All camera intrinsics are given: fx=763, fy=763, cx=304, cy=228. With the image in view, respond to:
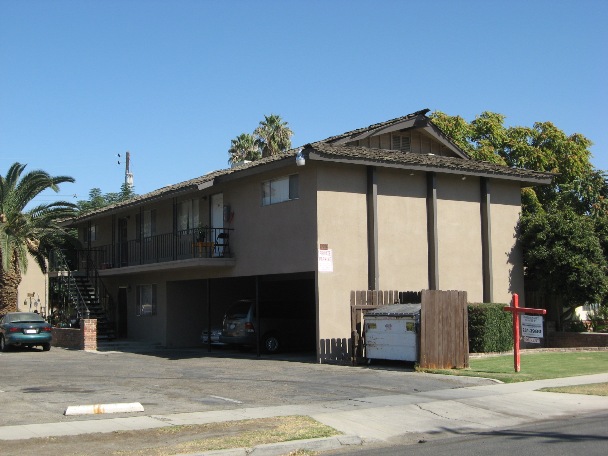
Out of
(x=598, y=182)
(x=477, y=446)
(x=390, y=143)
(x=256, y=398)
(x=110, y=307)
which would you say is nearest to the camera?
(x=477, y=446)

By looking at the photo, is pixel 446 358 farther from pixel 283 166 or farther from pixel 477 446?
pixel 477 446

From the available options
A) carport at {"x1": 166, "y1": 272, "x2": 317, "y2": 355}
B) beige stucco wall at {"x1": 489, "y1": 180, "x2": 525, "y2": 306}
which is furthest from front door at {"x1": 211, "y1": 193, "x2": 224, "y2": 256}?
beige stucco wall at {"x1": 489, "y1": 180, "x2": 525, "y2": 306}

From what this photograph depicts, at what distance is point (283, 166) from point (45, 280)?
24.2 metres

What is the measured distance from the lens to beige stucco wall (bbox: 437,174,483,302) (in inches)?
946

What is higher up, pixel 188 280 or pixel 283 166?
pixel 283 166

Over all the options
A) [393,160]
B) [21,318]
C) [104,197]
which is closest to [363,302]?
[393,160]

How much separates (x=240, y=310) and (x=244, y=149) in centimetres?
2921

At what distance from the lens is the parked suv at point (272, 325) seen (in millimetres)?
24312

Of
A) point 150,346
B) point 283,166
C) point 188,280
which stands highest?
point 283,166

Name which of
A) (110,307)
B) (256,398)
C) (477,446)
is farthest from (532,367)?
(110,307)

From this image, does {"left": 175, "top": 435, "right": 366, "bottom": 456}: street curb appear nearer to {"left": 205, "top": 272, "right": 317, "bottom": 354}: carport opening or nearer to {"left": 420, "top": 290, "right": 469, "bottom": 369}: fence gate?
{"left": 420, "top": 290, "right": 469, "bottom": 369}: fence gate

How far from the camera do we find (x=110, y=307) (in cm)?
3316

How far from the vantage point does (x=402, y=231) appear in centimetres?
2295

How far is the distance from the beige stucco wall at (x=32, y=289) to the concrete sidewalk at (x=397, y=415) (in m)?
32.3
